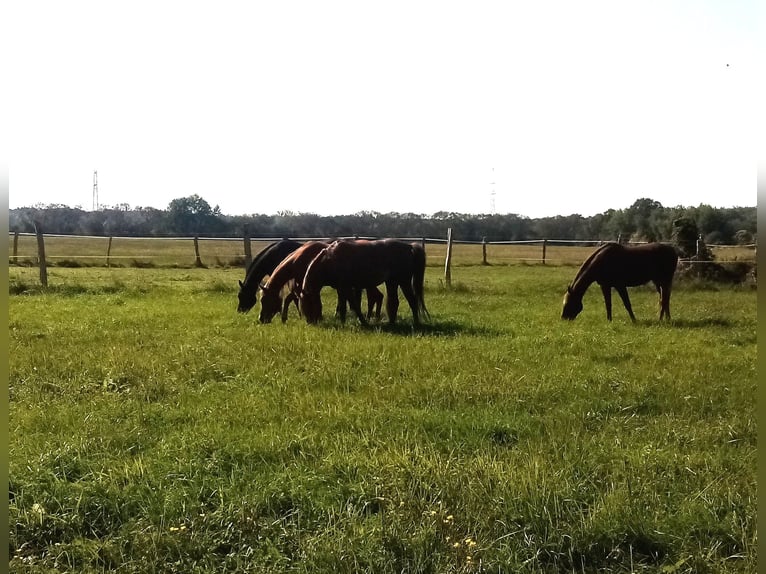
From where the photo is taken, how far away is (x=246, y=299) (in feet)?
A: 37.3

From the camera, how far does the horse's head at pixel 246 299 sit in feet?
37.2

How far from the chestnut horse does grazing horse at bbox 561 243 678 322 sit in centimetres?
333

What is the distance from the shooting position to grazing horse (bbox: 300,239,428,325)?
32.5ft

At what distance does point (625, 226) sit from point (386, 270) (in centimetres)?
3482

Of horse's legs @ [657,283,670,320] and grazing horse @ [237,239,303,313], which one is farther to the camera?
grazing horse @ [237,239,303,313]

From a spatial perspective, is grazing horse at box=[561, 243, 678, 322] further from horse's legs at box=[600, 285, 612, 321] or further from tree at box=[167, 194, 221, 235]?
tree at box=[167, 194, 221, 235]

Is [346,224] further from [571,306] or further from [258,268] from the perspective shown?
[571,306]

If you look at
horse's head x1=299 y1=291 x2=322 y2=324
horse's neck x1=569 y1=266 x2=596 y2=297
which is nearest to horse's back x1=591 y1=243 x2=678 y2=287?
horse's neck x1=569 y1=266 x2=596 y2=297

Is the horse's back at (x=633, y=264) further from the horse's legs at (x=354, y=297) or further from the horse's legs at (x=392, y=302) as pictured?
the horse's legs at (x=354, y=297)

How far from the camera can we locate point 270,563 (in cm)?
294

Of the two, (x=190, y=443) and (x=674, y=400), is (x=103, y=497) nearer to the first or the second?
(x=190, y=443)

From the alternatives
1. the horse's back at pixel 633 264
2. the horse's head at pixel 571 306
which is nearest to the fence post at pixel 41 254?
the horse's head at pixel 571 306

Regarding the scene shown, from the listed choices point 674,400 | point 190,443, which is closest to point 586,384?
point 674,400

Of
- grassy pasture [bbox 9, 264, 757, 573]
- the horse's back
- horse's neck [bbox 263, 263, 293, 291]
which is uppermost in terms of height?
the horse's back
